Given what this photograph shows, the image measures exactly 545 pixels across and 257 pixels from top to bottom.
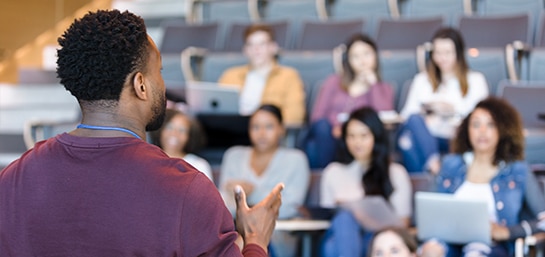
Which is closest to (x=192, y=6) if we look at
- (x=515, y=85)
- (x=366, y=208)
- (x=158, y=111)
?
(x=515, y=85)

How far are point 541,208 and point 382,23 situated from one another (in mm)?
1696

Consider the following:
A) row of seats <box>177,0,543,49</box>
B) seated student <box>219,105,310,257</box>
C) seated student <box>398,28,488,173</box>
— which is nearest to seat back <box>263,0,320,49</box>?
row of seats <box>177,0,543,49</box>

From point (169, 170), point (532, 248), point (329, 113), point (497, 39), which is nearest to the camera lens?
point (169, 170)

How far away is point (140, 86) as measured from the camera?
1.11 metres

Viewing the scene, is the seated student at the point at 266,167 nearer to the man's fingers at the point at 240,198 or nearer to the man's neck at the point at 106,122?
the man's fingers at the point at 240,198

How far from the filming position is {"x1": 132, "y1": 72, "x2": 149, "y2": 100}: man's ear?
43.3 inches

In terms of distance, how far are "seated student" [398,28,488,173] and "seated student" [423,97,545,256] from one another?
10.1 inches

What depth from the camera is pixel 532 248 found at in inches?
105

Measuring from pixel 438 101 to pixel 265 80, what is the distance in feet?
2.62

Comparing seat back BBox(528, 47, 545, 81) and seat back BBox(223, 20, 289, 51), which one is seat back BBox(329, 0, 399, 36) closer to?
seat back BBox(223, 20, 289, 51)

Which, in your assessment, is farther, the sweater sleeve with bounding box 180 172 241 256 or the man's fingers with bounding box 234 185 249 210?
the man's fingers with bounding box 234 185 249 210

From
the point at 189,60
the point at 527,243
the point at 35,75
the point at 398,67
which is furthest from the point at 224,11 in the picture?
the point at 527,243

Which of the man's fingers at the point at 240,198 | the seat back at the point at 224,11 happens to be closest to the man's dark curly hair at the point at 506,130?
the man's fingers at the point at 240,198

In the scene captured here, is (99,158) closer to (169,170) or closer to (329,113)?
(169,170)
